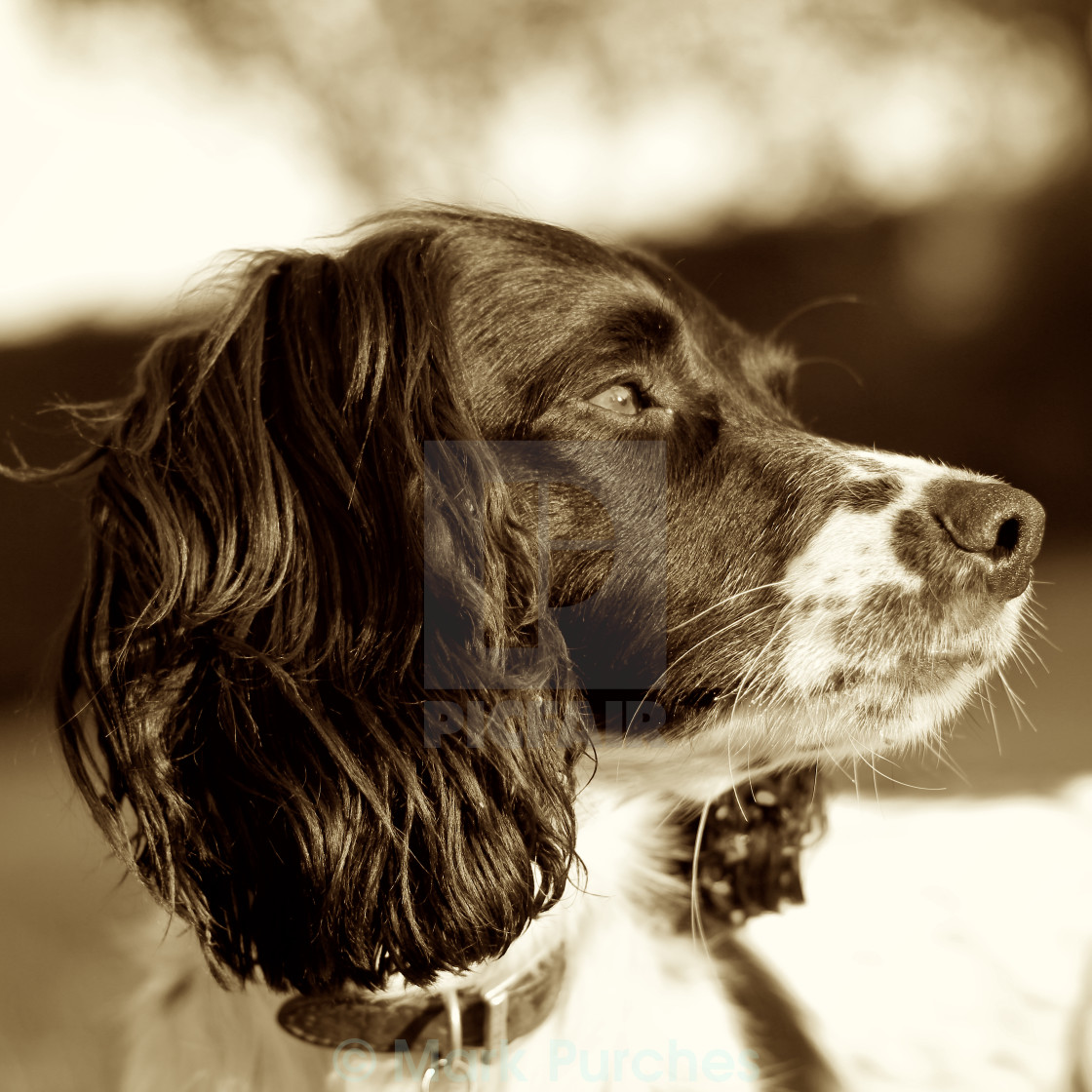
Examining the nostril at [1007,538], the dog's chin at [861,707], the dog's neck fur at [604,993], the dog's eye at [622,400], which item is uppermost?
the dog's eye at [622,400]

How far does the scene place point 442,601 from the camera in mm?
1157

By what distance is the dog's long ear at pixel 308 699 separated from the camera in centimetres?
114

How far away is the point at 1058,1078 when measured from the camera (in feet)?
4.74

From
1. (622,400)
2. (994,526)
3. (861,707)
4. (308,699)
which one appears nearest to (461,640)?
(308,699)

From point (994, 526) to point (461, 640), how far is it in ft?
2.23

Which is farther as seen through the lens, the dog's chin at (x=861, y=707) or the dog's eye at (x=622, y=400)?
the dog's eye at (x=622, y=400)

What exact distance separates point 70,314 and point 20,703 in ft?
2.65

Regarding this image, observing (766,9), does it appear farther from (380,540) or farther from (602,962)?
(602,962)

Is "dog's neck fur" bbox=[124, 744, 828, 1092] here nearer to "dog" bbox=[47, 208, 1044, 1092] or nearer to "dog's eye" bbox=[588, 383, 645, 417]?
"dog" bbox=[47, 208, 1044, 1092]

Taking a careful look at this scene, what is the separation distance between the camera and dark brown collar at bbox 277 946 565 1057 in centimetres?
122

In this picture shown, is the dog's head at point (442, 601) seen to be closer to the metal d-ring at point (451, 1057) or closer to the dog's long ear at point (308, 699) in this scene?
the dog's long ear at point (308, 699)

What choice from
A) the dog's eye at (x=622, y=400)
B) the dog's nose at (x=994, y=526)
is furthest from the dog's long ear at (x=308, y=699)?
the dog's nose at (x=994, y=526)

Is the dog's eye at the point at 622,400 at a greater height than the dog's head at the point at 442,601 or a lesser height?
greater

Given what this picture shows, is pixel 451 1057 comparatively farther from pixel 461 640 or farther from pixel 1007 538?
pixel 1007 538
